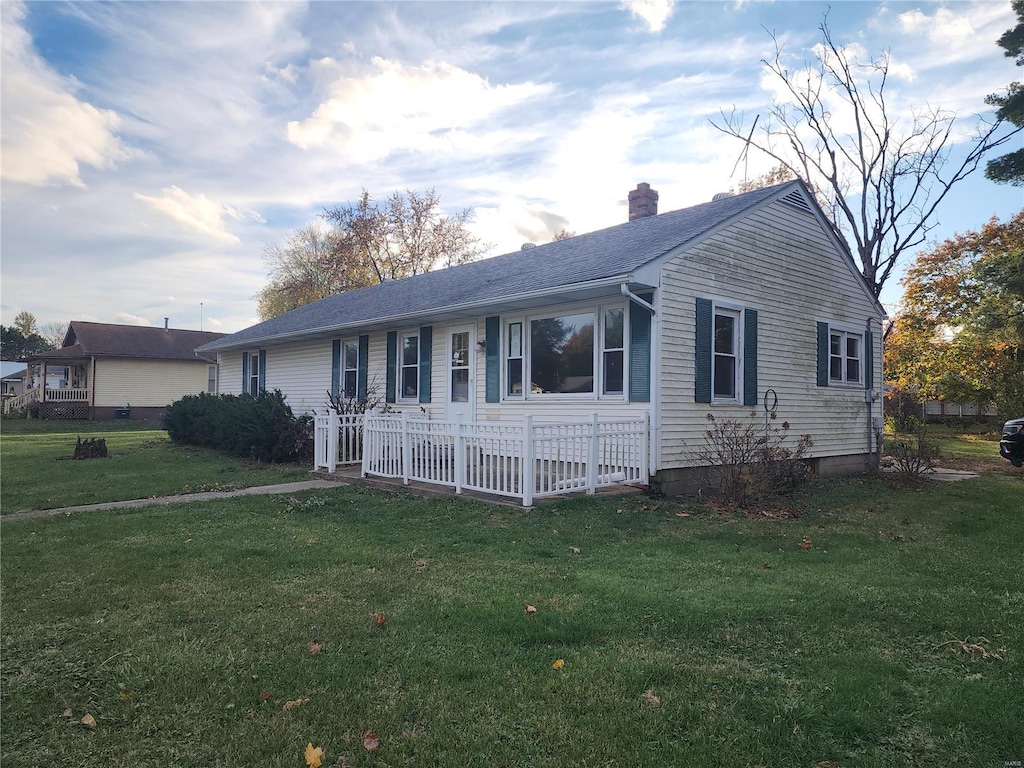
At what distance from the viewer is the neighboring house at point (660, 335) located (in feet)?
29.5

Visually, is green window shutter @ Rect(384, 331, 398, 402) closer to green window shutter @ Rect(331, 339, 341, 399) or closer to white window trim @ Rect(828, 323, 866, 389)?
green window shutter @ Rect(331, 339, 341, 399)

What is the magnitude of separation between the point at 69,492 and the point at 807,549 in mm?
9683

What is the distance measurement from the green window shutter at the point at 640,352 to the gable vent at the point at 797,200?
434 cm

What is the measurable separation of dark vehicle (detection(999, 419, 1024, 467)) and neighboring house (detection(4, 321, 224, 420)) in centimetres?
3227

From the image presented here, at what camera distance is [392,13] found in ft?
34.6

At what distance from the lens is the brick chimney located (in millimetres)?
14352

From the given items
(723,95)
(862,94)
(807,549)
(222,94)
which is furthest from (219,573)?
(862,94)

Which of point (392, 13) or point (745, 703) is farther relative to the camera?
point (392, 13)

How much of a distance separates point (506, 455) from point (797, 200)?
748 cm

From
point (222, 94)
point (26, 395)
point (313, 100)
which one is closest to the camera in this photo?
point (222, 94)

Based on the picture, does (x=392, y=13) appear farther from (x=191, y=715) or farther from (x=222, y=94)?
(x=191, y=715)

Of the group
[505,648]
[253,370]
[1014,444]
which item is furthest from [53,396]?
[1014,444]

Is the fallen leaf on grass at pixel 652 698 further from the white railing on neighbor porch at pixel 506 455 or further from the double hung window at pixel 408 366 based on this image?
the double hung window at pixel 408 366

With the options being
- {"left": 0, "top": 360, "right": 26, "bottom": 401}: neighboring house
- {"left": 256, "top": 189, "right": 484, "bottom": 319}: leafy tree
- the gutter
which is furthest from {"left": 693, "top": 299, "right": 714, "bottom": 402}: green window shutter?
{"left": 0, "top": 360, "right": 26, "bottom": 401}: neighboring house
